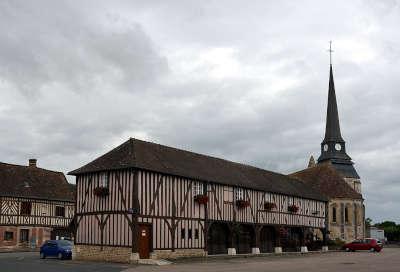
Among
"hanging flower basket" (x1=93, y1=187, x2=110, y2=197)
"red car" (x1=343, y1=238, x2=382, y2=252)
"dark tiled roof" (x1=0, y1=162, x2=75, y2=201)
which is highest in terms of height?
"dark tiled roof" (x1=0, y1=162, x2=75, y2=201)

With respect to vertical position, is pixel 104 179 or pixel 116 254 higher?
Answer: pixel 104 179

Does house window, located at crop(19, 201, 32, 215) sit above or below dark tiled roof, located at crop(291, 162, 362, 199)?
below

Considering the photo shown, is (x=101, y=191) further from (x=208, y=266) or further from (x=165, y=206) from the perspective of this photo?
(x=208, y=266)

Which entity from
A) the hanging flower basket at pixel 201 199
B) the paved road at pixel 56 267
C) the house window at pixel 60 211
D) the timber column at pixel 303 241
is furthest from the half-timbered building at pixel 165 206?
the house window at pixel 60 211

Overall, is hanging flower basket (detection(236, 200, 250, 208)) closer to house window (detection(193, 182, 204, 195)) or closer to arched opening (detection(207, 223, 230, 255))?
arched opening (detection(207, 223, 230, 255))

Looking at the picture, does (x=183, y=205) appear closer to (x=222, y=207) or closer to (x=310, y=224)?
(x=222, y=207)

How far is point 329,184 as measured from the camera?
59.8 metres

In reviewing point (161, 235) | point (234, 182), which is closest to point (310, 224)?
point (234, 182)

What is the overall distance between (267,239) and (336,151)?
119 feet

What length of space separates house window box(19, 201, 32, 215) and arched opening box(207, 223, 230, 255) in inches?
678

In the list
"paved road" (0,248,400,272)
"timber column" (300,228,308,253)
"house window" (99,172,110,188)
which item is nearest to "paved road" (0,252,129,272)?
"paved road" (0,248,400,272)

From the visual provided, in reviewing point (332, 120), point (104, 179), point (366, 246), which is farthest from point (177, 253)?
point (332, 120)

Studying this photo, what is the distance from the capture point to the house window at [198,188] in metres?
31.7

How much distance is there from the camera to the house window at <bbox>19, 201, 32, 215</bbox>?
43188 mm
